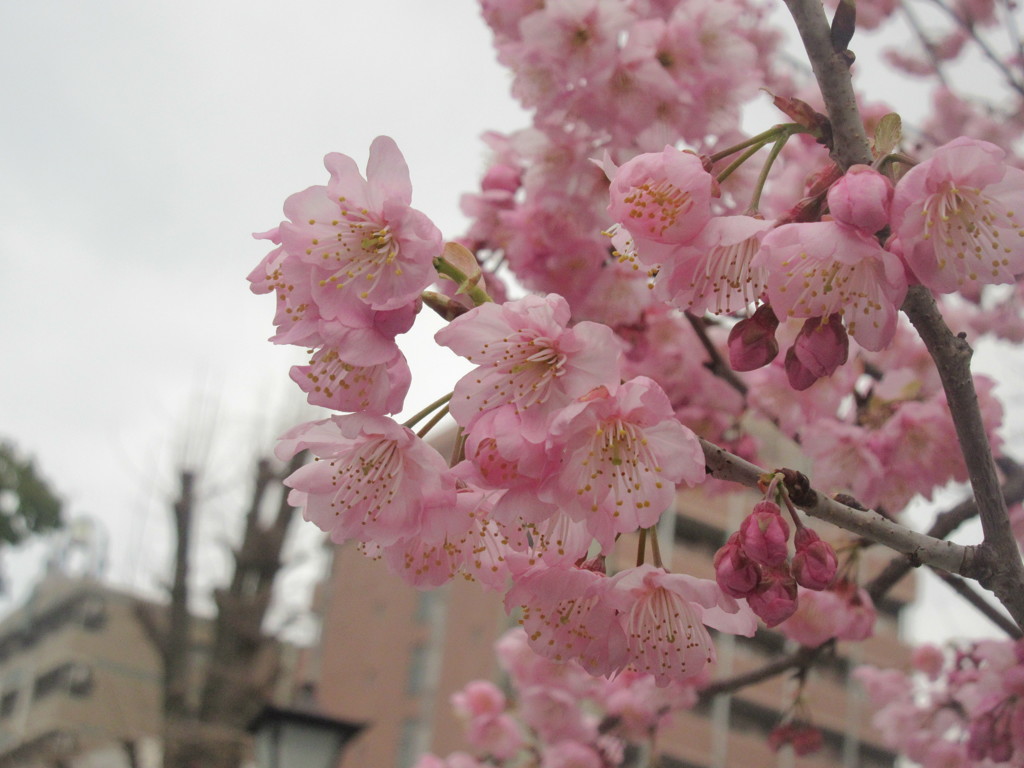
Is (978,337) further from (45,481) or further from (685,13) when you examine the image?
(45,481)

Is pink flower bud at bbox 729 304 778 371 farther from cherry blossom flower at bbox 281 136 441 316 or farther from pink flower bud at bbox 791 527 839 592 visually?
cherry blossom flower at bbox 281 136 441 316

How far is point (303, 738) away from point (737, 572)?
3.52m

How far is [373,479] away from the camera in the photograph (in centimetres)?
109

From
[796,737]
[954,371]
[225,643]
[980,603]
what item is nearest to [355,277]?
[954,371]

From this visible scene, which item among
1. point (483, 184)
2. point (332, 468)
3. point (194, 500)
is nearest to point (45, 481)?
point (194, 500)

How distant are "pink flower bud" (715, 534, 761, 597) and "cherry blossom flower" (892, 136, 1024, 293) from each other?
13.2 inches

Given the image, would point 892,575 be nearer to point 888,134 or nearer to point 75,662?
point 888,134

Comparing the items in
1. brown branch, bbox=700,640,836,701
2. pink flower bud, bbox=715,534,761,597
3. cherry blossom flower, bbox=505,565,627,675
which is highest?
brown branch, bbox=700,640,836,701

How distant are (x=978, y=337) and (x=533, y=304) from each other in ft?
10.4

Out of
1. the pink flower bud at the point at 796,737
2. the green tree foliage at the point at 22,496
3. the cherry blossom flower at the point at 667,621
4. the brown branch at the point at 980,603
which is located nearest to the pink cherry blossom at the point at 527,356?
the cherry blossom flower at the point at 667,621

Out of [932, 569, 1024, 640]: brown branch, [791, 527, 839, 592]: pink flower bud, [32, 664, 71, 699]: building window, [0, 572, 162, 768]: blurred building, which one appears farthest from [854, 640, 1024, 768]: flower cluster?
[32, 664, 71, 699]: building window

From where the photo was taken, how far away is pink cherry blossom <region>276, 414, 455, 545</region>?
1053 millimetres

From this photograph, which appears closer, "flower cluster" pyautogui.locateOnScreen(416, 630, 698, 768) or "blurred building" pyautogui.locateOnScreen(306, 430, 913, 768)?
"flower cluster" pyautogui.locateOnScreen(416, 630, 698, 768)

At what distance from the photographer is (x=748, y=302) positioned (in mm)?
1144
